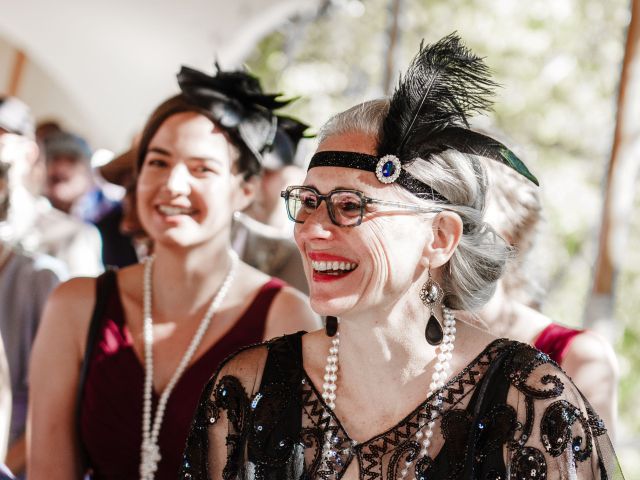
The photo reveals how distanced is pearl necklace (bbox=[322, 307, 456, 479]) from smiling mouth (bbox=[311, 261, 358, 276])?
10.4 inches

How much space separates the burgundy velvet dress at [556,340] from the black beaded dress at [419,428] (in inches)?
22.9

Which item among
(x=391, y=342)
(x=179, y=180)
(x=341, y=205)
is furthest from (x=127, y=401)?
(x=341, y=205)

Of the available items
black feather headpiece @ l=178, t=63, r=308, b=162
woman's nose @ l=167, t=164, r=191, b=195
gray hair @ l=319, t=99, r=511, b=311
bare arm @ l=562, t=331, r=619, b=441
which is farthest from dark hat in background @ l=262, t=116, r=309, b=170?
bare arm @ l=562, t=331, r=619, b=441

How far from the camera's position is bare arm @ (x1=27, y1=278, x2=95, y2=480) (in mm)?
2797

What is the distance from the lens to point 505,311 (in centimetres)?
277

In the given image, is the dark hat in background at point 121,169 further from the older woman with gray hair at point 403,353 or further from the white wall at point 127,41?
the white wall at point 127,41

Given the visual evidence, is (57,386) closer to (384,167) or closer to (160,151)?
(160,151)

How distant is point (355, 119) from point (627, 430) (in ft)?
36.2

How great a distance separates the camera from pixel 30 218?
14.4ft

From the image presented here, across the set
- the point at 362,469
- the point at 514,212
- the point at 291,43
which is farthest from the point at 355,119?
the point at 291,43

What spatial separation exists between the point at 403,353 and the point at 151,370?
1.13m

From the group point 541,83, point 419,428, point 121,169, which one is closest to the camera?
point 419,428

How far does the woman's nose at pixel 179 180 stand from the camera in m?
2.81

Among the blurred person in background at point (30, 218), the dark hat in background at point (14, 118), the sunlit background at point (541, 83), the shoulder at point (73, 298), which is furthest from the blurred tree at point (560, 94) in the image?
the shoulder at point (73, 298)
